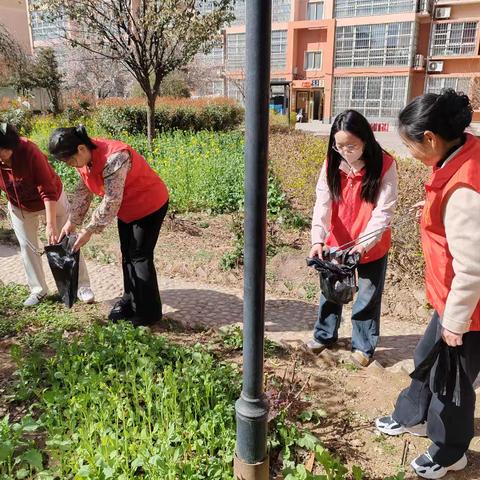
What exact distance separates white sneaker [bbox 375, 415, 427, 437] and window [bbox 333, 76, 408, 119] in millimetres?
35051

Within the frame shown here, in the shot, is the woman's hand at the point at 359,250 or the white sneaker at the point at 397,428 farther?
the woman's hand at the point at 359,250

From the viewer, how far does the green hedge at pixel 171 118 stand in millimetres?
14992

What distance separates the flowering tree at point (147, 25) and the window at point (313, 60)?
30.2 m

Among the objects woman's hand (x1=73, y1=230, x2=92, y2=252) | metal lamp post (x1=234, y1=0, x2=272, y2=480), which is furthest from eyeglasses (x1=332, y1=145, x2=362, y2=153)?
woman's hand (x1=73, y1=230, x2=92, y2=252)

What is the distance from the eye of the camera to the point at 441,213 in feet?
6.15

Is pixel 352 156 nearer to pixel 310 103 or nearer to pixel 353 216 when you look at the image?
pixel 353 216

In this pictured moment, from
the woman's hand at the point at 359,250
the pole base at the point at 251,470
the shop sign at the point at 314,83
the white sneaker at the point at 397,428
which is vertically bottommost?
the white sneaker at the point at 397,428

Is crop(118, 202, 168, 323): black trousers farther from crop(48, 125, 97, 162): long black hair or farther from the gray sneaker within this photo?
the gray sneaker

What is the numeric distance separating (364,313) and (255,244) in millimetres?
1694

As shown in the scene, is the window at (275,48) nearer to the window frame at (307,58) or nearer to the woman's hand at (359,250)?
the window frame at (307,58)

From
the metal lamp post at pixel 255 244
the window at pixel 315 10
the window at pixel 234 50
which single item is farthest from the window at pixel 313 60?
the metal lamp post at pixel 255 244

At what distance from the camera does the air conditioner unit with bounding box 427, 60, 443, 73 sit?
34625 millimetres

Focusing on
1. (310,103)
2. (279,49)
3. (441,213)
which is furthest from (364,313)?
(279,49)

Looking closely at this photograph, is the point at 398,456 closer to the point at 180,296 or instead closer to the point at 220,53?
the point at 180,296
